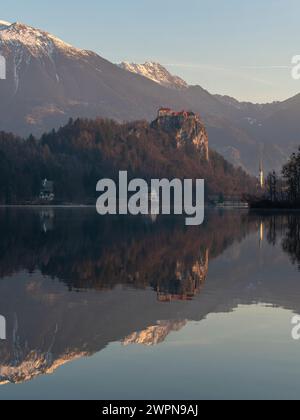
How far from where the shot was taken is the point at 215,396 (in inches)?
829

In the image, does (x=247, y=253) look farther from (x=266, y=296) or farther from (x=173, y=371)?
(x=173, y=371)

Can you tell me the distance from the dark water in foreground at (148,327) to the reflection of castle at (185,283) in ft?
0.22

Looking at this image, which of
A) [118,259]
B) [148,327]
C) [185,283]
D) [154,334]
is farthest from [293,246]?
[154,334]

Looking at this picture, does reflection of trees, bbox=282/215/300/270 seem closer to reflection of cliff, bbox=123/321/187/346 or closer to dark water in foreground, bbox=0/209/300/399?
dark water in foreground, bbox=0/209/300/399

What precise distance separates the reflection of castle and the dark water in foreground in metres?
0.07

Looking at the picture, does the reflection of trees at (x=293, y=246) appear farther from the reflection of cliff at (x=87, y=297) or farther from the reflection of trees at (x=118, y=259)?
the reflection of cliff at (x=87, y=297)

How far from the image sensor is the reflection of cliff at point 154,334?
28.5 metres

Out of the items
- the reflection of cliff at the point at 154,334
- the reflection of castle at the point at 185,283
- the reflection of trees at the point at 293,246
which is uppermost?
the reflection of trees at the point at 293,246

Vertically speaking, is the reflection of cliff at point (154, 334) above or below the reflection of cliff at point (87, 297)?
below

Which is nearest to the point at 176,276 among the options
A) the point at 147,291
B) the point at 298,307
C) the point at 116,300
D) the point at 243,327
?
the point at 147,291

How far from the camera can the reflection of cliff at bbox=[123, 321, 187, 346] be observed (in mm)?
28453

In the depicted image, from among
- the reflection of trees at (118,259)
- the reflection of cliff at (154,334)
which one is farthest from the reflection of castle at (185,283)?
the reflection of cliff at (154,334)

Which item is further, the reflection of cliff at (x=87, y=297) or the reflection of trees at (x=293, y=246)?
the reflection of trees at (x=293, y=246)

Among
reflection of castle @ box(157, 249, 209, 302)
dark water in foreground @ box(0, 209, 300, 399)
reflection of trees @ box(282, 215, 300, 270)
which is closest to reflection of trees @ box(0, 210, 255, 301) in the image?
reflection of castle @ box(157, 249, 209, 302)
